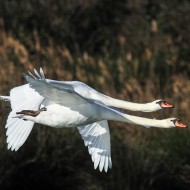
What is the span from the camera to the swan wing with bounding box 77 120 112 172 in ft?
34.0

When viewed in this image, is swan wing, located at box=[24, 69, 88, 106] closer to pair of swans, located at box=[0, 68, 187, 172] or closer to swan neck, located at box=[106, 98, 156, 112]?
pair of swans, located at box=[0, 68, 187, 172]

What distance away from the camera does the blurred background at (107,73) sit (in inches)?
499

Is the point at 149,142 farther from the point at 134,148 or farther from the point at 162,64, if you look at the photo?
the point at 162,64

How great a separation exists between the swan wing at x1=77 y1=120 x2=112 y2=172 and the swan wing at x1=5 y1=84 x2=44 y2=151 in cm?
83

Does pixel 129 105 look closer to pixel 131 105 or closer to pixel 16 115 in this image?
pixel 131 105

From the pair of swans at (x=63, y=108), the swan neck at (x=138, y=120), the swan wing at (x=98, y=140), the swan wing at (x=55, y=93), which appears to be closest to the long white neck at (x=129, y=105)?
the pair of swans at (x=63, y=108)

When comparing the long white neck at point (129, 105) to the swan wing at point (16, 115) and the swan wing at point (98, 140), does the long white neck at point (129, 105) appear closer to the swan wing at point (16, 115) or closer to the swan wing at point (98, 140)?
the swan wing at point (16, 115)

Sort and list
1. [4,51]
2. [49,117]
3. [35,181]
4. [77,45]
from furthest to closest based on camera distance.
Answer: [77,45], [4,51], [35,181], [49,117]

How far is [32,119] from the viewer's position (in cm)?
938

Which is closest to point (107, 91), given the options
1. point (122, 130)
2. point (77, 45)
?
point (122, 130)

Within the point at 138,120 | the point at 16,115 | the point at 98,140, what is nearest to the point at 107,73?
the point at 98,140

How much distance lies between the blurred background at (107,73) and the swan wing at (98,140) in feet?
2.96

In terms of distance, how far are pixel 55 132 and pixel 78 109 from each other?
11.5ft

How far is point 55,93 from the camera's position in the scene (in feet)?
30.7
